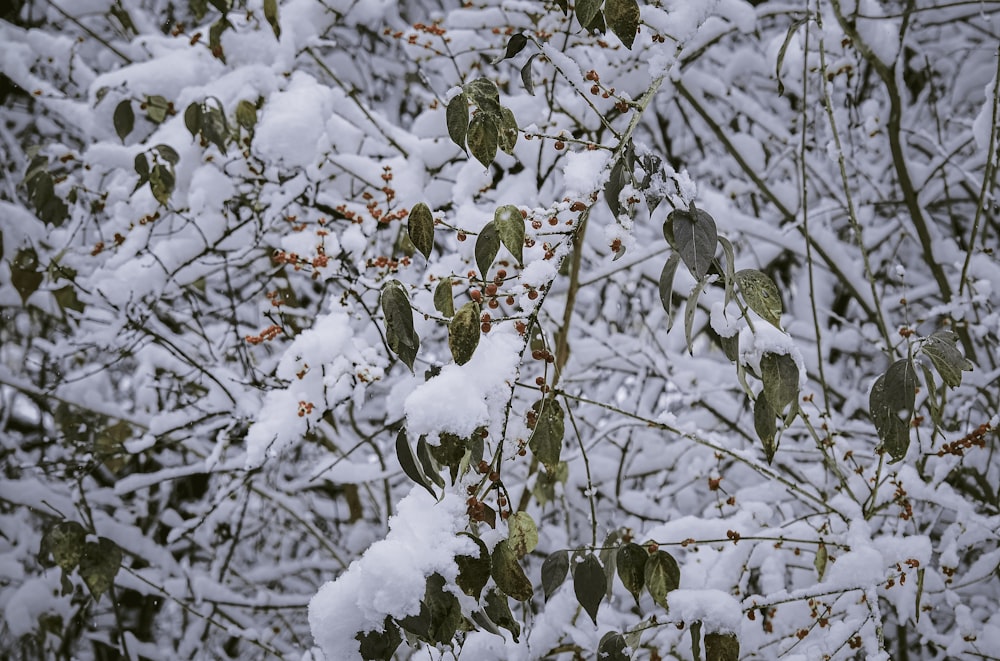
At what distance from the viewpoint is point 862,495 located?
5.52 feet

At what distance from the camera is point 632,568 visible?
1025 mm

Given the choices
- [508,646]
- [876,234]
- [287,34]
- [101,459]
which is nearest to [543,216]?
[508,646]

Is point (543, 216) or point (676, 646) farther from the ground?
point (543, 216)

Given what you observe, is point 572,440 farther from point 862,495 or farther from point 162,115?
point 162,115

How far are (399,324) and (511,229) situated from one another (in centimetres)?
20

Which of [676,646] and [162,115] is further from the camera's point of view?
[162,115]

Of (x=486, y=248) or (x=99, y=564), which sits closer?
(x=486, y=248)

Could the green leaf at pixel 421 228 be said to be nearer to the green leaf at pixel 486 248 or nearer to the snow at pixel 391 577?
the green leaf at pixel 486 248

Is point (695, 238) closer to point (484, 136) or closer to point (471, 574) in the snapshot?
point (484, 136)

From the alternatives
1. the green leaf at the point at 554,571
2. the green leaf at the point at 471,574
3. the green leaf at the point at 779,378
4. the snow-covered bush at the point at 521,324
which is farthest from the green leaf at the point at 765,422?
the green leaf at the point at 471,574

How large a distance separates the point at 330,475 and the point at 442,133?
3.67 feet

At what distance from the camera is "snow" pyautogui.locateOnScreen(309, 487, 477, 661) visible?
2.82ft

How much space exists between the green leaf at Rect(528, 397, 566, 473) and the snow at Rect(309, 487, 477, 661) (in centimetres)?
13

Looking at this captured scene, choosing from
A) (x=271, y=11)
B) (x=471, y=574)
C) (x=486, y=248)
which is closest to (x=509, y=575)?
(x=471, y=574)
